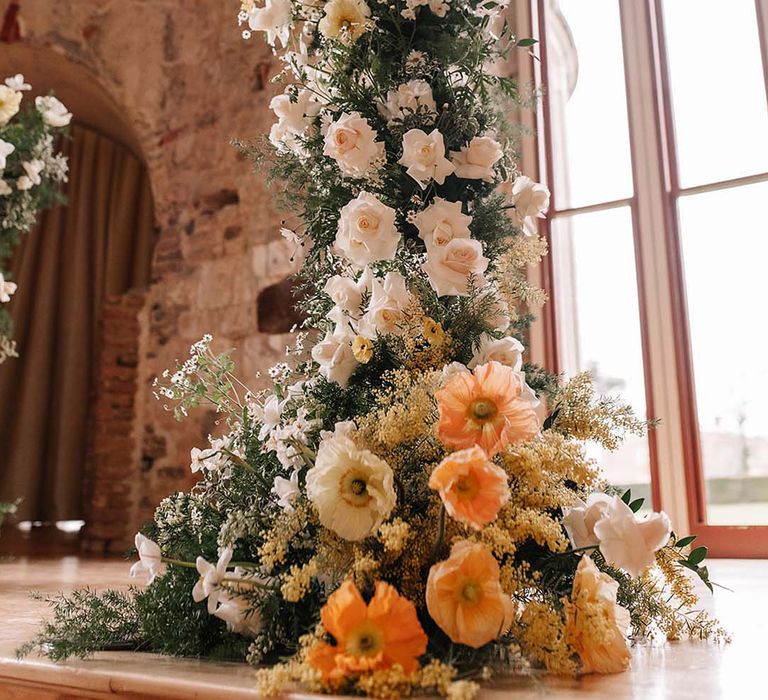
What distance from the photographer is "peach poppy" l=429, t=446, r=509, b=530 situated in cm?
129

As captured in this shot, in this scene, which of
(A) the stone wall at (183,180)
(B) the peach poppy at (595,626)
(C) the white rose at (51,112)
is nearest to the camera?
(B) the peach poppy at (595,626)

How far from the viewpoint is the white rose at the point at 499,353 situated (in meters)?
1.75

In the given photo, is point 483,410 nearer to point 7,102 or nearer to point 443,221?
point 443,221

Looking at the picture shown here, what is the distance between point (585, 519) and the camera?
63.4 inches

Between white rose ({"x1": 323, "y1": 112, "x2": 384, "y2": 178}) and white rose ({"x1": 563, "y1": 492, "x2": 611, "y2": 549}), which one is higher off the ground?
white rose ({"x1": 323, "y1": 112, "x2": 384, "y2": 178})

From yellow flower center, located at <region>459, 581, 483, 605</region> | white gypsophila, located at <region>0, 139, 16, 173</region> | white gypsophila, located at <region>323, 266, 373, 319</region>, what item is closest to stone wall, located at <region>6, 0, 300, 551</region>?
white gypsophila, located at <region>0, 139, 16, 173</region>

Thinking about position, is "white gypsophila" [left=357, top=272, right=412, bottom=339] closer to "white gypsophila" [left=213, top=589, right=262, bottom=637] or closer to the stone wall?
"white gypsophila" [left=213, top=589, right=262, bottom=637]

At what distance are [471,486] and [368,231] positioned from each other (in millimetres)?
653

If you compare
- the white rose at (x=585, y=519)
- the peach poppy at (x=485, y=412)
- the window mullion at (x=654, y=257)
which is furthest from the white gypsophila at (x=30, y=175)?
the window mullion at (x=654, y=257)

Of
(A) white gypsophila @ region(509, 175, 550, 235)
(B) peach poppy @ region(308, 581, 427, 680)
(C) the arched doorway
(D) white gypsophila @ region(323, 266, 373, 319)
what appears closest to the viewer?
(B) peach poppy @ region(308, 581, 427, 680)

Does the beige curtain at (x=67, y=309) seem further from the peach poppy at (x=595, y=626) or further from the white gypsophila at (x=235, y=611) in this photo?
the peach poppy at (x=595, y=626)

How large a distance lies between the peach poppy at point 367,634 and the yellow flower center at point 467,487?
19 cm

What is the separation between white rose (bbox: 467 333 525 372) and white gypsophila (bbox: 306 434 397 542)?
0.43 meters

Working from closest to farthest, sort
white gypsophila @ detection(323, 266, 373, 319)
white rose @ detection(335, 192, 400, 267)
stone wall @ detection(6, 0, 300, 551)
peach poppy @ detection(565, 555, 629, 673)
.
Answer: peach poppy @ detection(565, 555, 629, 673) → white rose @ detection(335, 192, 400, 267) → white gypsophila @ detection(323, 266, 373, 319) → stone wall @ detection(6, 0, 300, 551)
